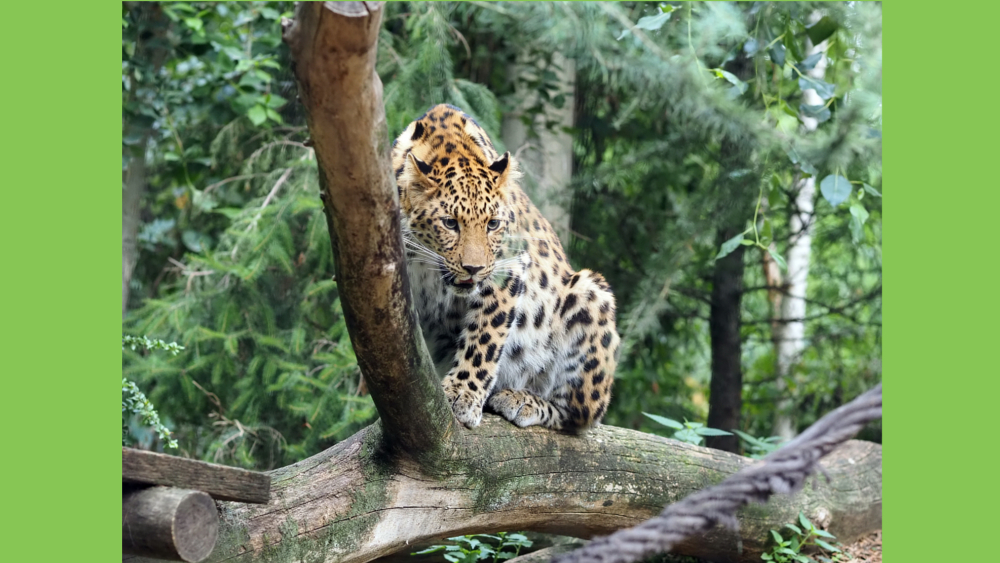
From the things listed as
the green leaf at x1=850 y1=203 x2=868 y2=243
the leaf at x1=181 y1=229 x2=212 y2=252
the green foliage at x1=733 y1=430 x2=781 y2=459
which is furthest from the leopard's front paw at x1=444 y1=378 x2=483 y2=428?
the leaf at x1=181 y1=229 x2=212 y2=252

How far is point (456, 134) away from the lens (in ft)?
13.3

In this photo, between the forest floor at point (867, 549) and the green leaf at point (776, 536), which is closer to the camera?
the green leaf at point (776, 536)

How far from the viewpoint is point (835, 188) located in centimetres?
481

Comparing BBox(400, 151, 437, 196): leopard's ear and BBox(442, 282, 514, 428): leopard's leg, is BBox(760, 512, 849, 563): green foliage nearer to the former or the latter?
BBox(442, 282, 514, 428): leopard's leg

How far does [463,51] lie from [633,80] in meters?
1.87

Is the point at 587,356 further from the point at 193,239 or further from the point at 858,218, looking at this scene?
the point at 193,239

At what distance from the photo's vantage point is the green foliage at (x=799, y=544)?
15.8ft

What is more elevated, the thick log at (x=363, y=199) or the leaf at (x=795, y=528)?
the thick log at (x=363, y=199)

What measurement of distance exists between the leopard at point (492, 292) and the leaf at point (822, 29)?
218 centimetres

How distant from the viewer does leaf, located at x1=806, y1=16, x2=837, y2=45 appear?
527 centimetres

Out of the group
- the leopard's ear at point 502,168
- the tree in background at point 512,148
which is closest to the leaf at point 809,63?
the tree in background at point 512,148

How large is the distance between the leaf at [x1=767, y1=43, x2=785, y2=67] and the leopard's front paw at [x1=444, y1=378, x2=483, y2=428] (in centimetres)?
315

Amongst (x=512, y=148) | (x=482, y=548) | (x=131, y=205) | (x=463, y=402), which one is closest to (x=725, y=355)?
(x=512, y=148)

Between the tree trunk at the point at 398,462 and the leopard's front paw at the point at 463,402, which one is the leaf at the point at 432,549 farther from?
the leopard's front paw at the point at 463,402
